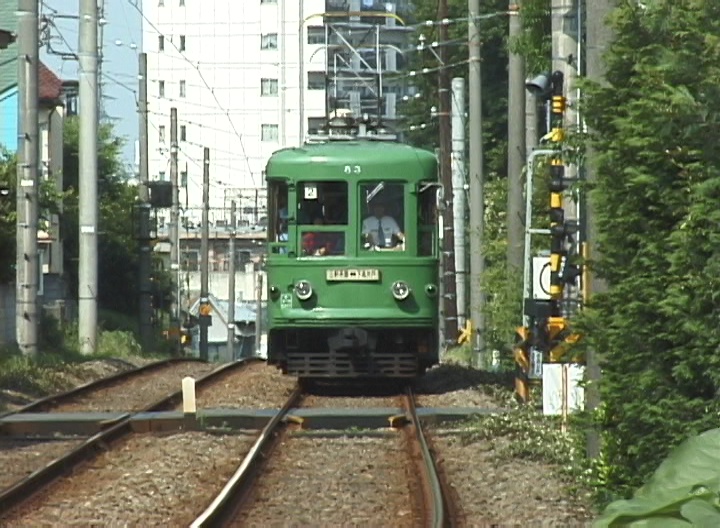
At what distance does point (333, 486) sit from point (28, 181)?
1396 cm

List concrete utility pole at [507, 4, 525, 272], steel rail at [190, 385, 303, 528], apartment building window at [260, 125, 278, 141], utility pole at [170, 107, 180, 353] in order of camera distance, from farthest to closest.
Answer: apartment building window at [260, 125, 278, 141] → utility pole at [170, 107, 180, 353] → concrete utility pole at [507, 4, 525, 272] → steel rail at [190, 385, 303, 528]

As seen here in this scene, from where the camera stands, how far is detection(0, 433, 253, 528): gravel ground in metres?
10.2

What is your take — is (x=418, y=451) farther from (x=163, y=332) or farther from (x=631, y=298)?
(x=163, y=332)

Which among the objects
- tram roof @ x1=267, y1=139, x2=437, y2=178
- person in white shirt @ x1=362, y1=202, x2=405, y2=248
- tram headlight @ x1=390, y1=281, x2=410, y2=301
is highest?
tram roof @ x1=267, y1=139, x2=437, y2=178

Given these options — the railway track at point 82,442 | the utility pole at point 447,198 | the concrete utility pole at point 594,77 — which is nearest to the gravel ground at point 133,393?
the railway track at point 82,442

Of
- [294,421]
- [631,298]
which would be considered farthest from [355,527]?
[294,421]

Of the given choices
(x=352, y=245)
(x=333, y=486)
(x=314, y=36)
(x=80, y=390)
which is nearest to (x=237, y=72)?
(x=314, y=36)

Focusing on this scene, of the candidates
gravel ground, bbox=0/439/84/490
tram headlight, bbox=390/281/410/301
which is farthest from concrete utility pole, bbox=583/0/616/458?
tram headlight, bbox=390/281/410/301

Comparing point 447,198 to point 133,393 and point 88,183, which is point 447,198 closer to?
point 88,183

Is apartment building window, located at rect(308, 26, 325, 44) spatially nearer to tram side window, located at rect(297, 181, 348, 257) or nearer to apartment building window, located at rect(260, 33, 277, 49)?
apartment building window, located at rect(260, 33, 277, 49)

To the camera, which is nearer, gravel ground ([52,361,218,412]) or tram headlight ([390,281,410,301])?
gravel ground ([52,361,218,412])

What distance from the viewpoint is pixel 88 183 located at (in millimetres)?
28953

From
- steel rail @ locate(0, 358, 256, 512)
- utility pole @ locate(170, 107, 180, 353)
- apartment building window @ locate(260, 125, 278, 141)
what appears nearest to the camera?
steel rail @ locate(0, 358, 256, 512)

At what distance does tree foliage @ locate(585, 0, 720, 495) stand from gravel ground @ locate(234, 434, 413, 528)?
1.58 metres
